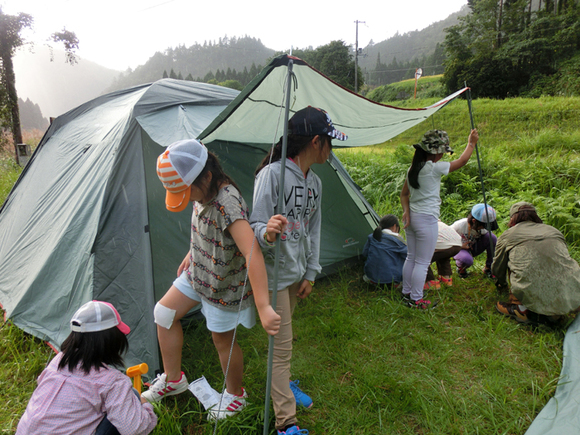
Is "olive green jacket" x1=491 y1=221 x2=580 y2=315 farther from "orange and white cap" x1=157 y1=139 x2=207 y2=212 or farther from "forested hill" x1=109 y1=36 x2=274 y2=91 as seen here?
"forested hill" x1=109 y1=36 x2=274 y2=91

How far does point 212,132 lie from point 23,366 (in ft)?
6.66

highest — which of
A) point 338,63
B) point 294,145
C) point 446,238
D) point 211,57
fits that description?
point 211,57

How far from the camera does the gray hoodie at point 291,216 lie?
146 centimetres

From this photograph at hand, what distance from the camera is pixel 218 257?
1519mm

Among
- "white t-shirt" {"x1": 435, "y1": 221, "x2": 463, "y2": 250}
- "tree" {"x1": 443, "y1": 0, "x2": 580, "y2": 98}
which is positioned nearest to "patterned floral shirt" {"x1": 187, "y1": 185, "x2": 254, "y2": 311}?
"white t-shirt" {"x1": 435, "y1": 221, "x2": 463, "y2": 250}

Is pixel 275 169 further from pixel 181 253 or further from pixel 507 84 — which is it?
pixel 507 84

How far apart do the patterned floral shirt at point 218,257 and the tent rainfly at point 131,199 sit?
562 mm

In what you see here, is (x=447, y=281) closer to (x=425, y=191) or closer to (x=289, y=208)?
(x=425, y=191)

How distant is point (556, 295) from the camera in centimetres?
244

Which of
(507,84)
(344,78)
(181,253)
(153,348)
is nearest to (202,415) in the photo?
(153,348)

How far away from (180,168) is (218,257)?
1.41 ft

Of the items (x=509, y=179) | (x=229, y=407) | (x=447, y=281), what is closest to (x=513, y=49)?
(x=509, y=179)

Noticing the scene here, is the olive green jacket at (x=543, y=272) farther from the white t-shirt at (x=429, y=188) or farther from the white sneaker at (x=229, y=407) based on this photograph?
the white sneaker at (x=229, y=407)

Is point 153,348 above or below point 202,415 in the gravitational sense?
above
